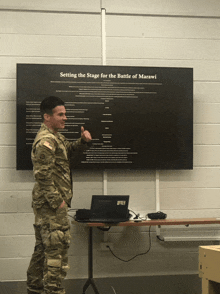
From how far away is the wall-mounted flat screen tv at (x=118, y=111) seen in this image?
354 centimetres

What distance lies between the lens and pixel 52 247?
2742mm

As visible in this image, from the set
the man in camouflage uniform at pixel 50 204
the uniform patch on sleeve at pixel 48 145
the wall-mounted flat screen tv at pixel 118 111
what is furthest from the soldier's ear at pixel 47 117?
the wall-mounted flat screen tv at pixel 118 111

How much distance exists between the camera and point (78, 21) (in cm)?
373

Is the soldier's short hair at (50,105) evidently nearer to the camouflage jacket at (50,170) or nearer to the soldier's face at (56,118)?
the soldier's face at (56,118)

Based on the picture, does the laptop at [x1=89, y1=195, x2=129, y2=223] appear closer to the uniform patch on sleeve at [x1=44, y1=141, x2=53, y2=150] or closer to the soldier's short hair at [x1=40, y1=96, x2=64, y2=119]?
the uniform patch on sleeve at [x1=44, y1=141, x2=53, y2=150]

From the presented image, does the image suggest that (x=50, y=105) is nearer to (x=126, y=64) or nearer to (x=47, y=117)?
(x=47, y=117)

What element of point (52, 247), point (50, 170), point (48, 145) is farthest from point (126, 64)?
point (52, 247)

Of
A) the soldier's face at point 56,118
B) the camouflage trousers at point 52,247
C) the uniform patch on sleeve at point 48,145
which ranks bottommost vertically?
the camouflage trousers at point 52,247

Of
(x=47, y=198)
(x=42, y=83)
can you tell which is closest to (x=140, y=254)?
(x=47, y=198)

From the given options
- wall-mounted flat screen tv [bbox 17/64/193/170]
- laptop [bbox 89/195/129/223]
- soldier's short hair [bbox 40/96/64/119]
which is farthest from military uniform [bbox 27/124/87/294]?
wall-mounted flat screen tv [bbox 17/64/193/170]

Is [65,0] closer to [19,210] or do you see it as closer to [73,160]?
[73,160]

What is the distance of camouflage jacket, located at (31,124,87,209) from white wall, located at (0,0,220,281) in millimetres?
740

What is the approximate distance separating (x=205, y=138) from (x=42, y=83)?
5.76 ft

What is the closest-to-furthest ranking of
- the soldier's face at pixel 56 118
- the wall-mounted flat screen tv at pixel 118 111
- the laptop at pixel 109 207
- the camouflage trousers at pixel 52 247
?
the camouflage trousers at pixel 52 247, the soldier's face at pixel 56 118, the laptop at pixel 109 207, the wall-mounted flat screen tv at pixel 118 111
